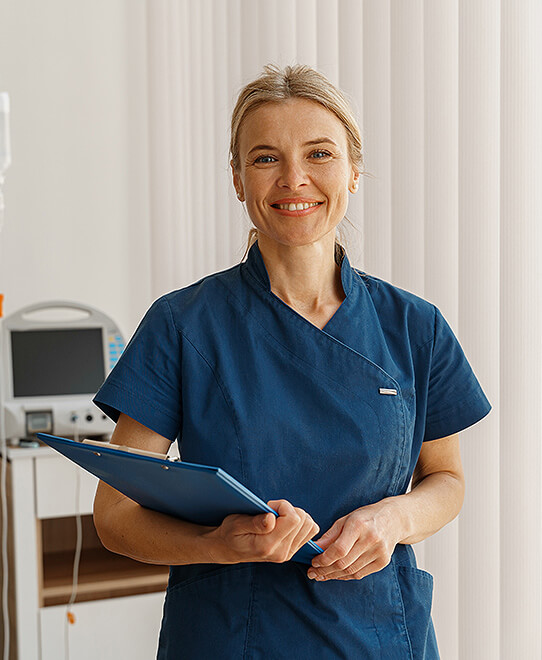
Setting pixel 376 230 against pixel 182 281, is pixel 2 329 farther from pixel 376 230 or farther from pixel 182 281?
pixel 376 230

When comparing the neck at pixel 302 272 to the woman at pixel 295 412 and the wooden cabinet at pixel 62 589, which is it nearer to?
the woman at pixel 295 412

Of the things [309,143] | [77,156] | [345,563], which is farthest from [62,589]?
[309,143]

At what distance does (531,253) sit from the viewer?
4.33 feet

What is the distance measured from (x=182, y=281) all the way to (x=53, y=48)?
858 mm

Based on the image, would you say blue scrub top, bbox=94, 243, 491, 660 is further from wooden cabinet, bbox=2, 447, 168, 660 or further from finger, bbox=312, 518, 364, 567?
wooden cabinet, bbox=2, 447, 168, 660

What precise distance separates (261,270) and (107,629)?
1.58 metres

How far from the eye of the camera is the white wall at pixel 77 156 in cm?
274

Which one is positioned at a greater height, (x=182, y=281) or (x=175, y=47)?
(x=175, y=47)

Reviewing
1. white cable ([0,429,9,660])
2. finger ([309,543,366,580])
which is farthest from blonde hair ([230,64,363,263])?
white cable ([0,429,9,660])

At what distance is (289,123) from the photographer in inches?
40.3

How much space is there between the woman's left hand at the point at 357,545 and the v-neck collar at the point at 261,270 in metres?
0.28

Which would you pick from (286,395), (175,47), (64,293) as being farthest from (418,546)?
(175,47)

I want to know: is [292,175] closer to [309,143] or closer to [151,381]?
[309,143]

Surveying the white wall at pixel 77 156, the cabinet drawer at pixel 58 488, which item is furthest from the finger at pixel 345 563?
the white wall at pixel 77 156
